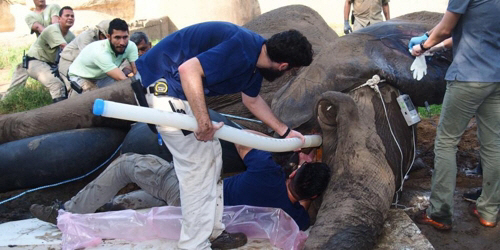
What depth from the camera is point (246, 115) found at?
595 cm

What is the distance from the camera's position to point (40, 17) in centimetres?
902

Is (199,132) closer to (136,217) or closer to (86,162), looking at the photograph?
(136,217)

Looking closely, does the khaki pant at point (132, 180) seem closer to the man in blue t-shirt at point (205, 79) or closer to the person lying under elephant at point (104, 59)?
the man in blue t-shirt at point (205, 79)

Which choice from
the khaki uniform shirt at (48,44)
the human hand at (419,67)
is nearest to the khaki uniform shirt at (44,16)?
the khaki uniform shirt at (48,44)

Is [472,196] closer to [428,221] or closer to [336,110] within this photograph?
[428,221]

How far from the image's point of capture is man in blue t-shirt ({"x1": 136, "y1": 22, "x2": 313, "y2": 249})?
319cm

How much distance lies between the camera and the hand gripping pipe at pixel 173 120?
9.81 feet

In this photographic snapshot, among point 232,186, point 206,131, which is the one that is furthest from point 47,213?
point 206,131

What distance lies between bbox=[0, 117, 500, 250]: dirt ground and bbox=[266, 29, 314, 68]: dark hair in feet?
5.51

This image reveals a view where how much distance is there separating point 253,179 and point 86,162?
84.0 inches

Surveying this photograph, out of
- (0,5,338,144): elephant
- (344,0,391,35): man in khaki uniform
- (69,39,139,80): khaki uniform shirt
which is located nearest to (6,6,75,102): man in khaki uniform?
(69,39,139,80): khaki uniform shirt

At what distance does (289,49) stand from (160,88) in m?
0.81

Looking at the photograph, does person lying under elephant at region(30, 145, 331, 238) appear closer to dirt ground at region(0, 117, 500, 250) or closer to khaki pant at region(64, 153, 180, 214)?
khaki pant at region(64, 153, 180, 214)

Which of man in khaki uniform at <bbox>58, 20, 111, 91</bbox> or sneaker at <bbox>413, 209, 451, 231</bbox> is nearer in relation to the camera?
sneaker at <bbox>413, 209, 451, 231</bbox>
